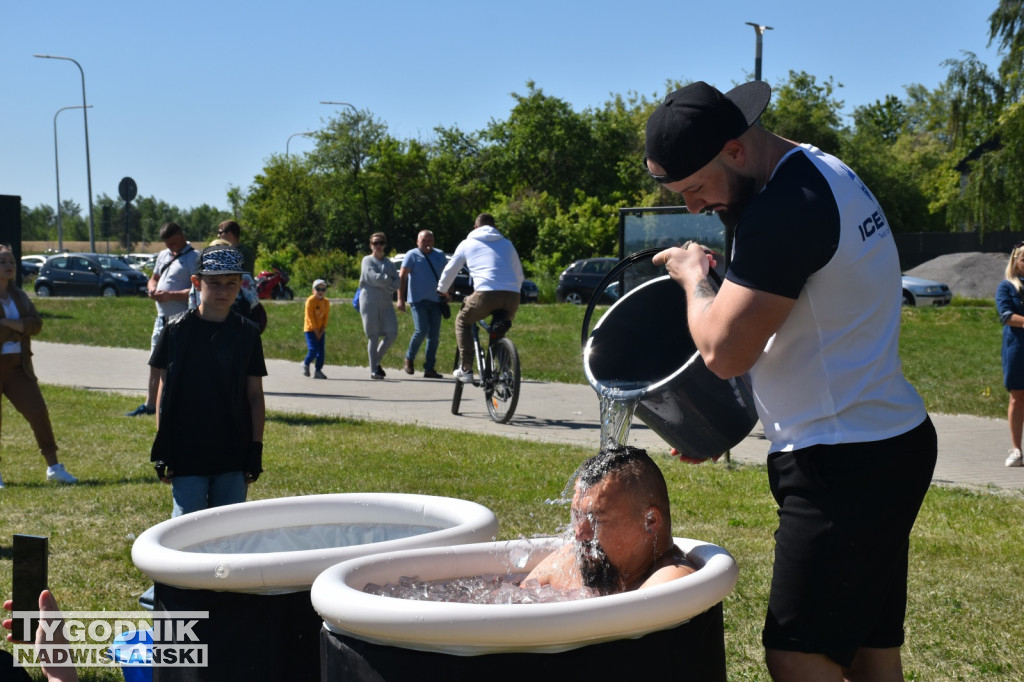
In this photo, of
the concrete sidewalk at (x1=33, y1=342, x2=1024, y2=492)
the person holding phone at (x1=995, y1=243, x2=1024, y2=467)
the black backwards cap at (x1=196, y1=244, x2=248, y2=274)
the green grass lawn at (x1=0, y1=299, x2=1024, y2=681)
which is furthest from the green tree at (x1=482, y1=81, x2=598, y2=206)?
the black backwards cap at (x1=196, y1=244, x2=248, y2=274)

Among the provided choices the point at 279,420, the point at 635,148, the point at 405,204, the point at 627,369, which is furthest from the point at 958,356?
the point at 635,148

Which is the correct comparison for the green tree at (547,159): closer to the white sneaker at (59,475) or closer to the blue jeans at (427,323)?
the blue jeans at (427,323)

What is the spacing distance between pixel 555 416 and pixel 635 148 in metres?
51.7

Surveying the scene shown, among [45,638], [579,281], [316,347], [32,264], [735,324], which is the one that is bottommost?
[316,347]

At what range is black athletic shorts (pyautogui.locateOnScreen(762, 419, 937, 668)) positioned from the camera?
7.98 feet

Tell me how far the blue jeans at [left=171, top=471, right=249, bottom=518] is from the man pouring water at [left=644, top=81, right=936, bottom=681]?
2978mm

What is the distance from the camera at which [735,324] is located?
2416mm

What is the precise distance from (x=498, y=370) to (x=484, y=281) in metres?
0.93

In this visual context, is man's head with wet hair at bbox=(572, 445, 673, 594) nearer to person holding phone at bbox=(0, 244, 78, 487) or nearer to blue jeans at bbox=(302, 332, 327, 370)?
person holding phone at bbox=(0, 244, 78, 487)

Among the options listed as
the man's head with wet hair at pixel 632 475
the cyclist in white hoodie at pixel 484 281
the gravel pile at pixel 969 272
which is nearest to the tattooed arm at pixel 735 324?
the man's head with wet hair at pixel 632 475

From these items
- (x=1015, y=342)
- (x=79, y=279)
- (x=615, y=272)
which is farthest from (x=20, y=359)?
(x=79, y=279)

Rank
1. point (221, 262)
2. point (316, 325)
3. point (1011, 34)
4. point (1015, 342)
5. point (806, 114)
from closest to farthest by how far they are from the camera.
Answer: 1. point (221, 262)
2. point (1015, 342)
3. point (316, 325)
4. point (1011, 34)
5. point (806, 114)

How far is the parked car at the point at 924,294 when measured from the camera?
33.0 metres

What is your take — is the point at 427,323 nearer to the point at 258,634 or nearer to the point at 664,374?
the point at 664,374
